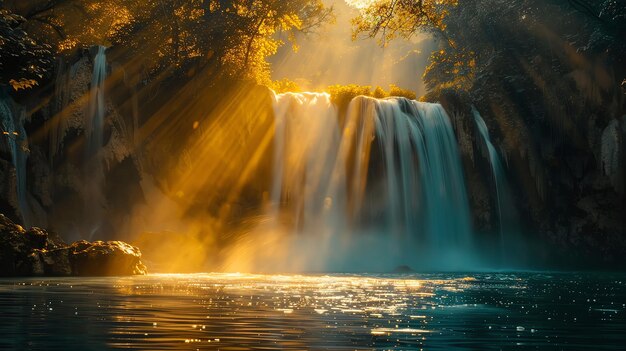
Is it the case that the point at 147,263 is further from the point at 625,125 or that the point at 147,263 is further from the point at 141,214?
the point at 625,125

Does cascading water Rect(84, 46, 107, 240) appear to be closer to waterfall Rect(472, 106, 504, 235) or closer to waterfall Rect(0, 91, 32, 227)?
waterfall Rect(0, 91, 32, 227)

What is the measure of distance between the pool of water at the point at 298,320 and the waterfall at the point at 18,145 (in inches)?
479

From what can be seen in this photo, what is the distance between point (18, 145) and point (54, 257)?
7182mm

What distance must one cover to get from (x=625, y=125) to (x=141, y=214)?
76.5 feet

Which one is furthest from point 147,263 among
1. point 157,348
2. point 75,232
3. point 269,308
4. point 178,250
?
point 157,348

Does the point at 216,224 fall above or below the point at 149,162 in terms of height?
below

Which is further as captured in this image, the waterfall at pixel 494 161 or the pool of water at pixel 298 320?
the waterfall at pixel 494 161

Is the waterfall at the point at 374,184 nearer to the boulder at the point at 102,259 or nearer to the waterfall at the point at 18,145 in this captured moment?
the waterfall at the point at 18,145

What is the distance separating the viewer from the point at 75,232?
93.1 ft

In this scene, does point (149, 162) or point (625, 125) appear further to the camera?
point (625, 125)

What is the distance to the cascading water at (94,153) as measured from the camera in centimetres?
2897

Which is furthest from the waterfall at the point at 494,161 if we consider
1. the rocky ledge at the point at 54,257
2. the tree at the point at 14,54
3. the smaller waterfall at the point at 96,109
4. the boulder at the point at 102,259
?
the tree at the point at 14,54

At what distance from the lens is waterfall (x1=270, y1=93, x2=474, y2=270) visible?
111 feet

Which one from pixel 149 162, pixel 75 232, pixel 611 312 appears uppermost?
pixel 149 162
